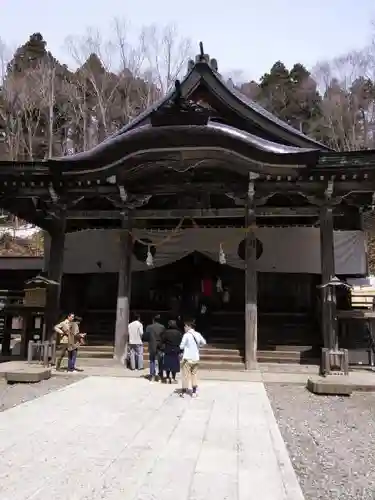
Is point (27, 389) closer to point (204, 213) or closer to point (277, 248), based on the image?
point (204, 213)

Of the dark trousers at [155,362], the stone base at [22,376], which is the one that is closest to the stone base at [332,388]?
the dark trousers at [155,362]

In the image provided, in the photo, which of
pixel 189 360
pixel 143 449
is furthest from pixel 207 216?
pixel 143 449

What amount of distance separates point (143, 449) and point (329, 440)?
2354 mm

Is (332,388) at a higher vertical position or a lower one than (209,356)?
lower

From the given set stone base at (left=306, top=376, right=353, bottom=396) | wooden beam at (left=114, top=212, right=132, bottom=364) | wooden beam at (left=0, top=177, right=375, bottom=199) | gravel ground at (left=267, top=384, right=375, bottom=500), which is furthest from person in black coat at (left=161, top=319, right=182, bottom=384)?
wooden beam at (left=0, top=177, right=375, bottom=199)

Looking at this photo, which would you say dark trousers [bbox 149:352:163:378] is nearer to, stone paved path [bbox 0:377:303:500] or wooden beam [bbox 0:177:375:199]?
stone paved path [bbox 0:377:303:500]

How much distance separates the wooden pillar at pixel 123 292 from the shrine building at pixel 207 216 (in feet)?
0.09

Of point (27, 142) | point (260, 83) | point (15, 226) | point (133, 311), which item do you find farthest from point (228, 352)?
point (260, 83)

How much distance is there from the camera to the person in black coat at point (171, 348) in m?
8.96

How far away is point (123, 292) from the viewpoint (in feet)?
38.4

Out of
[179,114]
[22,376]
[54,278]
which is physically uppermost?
[179,114]

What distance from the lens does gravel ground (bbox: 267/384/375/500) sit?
13.4ft

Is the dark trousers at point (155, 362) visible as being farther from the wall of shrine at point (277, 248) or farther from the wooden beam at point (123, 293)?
the wall of shrine at point (277, 248)

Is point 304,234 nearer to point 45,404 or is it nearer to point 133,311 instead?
point 133,311
